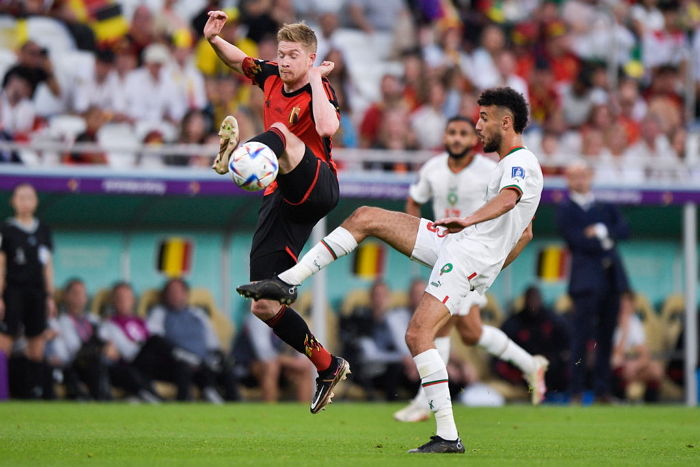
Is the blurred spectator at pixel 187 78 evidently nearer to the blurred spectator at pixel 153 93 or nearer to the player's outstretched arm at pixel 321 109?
the blurred spectator at pixel 153 93

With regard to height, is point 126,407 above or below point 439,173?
below

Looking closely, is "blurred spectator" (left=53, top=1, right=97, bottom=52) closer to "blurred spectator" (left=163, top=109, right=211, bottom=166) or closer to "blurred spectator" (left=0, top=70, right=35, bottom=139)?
"blurred spectator" (left=0, top=70, right=35, bottom=139)

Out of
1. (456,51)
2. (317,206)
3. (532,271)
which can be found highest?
(456,51)

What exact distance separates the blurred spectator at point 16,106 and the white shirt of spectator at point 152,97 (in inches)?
53.9

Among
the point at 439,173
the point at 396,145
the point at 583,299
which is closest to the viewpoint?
the point at 439,173

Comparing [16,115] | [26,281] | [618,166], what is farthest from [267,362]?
[618,166]

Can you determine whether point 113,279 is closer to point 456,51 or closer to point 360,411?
point 360,411

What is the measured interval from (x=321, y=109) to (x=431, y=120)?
9.27 meters

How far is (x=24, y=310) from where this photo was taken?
14.1 m

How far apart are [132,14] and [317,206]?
10375mm

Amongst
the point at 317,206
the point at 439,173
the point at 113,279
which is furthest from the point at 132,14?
the point at 317,206

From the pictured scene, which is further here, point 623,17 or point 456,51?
point 623,17

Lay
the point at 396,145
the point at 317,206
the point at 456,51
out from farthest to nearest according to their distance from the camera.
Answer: the point at 456,51, the point at 396,145, the point at 317,206

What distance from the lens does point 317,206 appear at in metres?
8.41
